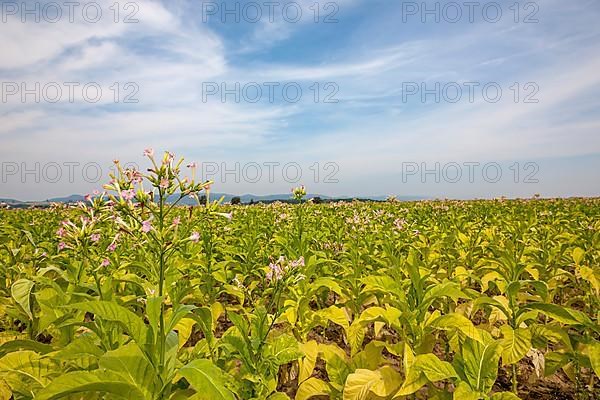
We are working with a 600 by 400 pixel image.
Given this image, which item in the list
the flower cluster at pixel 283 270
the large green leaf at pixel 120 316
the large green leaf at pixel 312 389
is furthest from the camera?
the flower cluster at pixel 283 270

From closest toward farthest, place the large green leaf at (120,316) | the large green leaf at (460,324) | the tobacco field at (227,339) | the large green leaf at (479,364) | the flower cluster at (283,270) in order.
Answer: the large green leaf at (120,316), the tobacco field at (227,339), the large green leaf at (479,364), the large green leaf at (460,324), the flower cluster at (283,270)

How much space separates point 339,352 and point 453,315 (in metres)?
0.94

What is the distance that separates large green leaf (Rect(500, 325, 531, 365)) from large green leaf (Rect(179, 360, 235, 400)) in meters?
2.19

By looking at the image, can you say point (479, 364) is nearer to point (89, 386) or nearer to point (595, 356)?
point (595, 356)

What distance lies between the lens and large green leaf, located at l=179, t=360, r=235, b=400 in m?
1.77

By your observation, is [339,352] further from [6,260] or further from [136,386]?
[6,260]

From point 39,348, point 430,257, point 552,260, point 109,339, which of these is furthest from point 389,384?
point 552,260

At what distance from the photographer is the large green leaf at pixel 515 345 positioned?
2.89 metres

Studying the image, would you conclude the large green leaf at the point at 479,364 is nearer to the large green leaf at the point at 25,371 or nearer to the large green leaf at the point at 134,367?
the large green leaf at the point at 134,367

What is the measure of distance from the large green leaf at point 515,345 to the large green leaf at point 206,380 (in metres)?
2.19

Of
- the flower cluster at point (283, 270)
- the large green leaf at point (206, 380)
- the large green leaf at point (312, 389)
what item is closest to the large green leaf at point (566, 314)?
the large green leaf at point (312, 389)

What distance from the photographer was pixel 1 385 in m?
2.38

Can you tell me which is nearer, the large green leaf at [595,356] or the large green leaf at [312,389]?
the large green leaf at [595,356]

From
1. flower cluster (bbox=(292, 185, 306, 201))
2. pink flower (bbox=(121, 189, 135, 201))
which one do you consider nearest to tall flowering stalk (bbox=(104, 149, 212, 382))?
pink flower (bbox=(121, 189, 135, 201))
